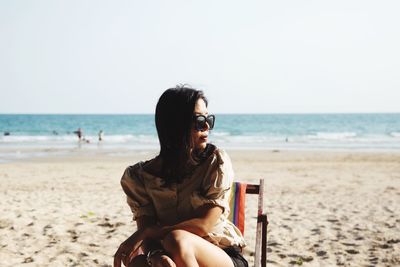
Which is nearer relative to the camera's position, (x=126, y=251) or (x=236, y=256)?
(x=126, y=251)

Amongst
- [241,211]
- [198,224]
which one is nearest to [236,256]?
[198,224]

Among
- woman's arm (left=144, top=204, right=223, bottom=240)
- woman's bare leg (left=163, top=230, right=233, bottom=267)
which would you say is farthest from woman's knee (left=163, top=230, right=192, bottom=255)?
woman's arm (left=144, top=204, right=223, bottom=240)

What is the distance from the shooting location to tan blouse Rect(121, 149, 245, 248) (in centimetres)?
249

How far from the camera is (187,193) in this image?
2543mm

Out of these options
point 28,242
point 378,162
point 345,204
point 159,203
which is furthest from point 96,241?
point 378,162

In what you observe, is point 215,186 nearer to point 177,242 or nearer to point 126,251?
point 177,242

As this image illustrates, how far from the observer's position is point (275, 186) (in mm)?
10523

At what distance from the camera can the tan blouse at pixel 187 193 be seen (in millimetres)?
2488

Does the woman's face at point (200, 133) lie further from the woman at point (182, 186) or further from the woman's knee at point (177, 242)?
the woman's knee at point (177, 242)

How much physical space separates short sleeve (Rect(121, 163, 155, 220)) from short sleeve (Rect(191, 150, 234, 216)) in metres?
0.27

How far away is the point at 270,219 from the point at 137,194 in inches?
171

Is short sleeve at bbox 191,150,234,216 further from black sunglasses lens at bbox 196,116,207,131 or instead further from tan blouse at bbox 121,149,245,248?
black sunglasses lens at bbox 196,116,207,131

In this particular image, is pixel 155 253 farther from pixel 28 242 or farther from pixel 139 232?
pixel 28 242

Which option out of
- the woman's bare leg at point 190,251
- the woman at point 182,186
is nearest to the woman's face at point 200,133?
the woman at point 182,186
